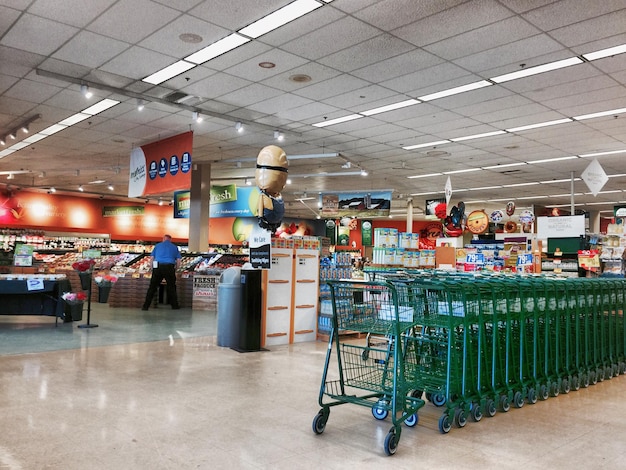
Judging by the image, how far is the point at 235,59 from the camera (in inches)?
268

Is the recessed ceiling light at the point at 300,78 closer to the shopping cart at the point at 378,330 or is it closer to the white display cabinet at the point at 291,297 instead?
the white display cabinet at the point at 291,297

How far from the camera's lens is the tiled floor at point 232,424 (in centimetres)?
333

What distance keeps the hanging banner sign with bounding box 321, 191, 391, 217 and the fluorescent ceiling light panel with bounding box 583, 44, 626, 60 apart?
9.55m

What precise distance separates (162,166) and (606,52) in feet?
25.7

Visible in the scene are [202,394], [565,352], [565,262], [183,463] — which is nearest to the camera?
[183,463]

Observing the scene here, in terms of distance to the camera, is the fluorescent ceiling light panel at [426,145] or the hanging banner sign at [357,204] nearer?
the fluorescent ceiling light panel at [426,145]

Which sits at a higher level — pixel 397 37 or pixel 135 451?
pixel 397 37

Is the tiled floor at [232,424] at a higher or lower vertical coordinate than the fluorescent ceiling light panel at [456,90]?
lower

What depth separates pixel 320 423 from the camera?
3818 mm

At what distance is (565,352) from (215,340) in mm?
4674

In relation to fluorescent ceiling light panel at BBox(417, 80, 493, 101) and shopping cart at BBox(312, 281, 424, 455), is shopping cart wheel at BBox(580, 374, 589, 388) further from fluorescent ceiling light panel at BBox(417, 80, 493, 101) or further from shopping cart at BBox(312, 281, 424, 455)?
fluorescent ceiling light panel at BBox(417, 80, 493, 101)

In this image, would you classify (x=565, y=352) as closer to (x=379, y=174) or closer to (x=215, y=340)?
(x=215, y=340)

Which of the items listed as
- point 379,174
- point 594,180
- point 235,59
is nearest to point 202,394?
point 235,59

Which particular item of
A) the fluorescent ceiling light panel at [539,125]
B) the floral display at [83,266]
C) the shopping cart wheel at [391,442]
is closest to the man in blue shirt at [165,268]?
the floral display at [83,266]
